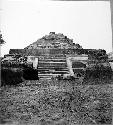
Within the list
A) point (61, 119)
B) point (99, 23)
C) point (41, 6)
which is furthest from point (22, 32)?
point (61, 119)

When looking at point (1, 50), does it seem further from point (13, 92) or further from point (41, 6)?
point (41, 6)

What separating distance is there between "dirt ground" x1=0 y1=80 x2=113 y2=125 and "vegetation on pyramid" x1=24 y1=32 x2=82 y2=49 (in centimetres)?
61

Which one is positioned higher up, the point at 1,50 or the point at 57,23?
the point at 57,23

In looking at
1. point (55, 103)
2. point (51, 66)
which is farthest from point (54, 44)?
point (55, 103)

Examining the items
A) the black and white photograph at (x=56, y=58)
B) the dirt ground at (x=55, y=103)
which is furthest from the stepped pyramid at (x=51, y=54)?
the dirt ground at (x=55, y=103)

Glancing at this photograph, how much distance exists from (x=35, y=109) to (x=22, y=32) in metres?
1.33

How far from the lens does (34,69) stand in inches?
175

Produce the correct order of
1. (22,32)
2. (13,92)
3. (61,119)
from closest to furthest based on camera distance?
1. (61,119)
2. (13,92)
3. (22,32)

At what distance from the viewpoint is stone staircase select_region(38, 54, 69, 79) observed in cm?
444

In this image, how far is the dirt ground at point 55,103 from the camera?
4039 mm

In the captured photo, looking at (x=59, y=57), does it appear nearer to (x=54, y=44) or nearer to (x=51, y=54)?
(x=51, y=54)

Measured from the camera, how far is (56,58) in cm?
452

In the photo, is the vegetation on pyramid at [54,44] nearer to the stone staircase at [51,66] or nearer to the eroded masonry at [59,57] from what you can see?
the eroded masonry at [59,57]

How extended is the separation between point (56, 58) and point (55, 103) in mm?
767
